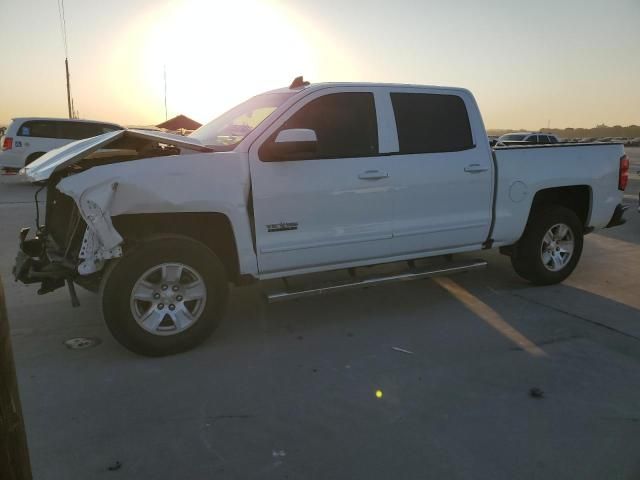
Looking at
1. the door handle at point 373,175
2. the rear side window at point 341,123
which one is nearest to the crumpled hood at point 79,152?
the rear side window at point 341,123

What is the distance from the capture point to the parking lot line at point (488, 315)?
3941 mm

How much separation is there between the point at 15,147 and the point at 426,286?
47.1ft

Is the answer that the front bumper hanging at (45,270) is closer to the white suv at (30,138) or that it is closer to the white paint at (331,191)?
the white paint at (331,191)

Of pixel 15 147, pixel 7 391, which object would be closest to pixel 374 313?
pixel 7 391

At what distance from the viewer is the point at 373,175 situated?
423cm

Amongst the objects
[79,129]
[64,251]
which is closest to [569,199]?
[64,251]

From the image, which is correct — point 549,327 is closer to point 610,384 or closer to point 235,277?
point 610,384

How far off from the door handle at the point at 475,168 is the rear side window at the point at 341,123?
3.18ft

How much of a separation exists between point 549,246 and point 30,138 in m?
15.1

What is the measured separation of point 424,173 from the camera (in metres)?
4.48

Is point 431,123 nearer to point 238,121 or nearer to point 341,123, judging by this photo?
point 341,123

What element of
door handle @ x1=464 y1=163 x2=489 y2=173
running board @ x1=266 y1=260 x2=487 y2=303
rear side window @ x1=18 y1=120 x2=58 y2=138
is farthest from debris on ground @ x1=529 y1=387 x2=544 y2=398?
rear side window @ x1=18 y1=120 x2=58 y2=138

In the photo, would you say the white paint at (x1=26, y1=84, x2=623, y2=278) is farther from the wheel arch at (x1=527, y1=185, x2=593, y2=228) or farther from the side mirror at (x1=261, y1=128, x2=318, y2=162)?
the wheel arch at (x1=527, y1=185, x2=593, y2=228)

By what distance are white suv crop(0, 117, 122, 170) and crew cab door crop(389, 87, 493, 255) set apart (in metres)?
13.6
